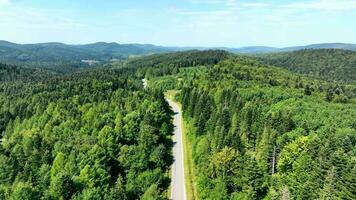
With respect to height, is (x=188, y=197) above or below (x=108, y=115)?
below

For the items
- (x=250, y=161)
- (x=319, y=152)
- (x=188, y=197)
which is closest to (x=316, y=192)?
(x=319, y=152)

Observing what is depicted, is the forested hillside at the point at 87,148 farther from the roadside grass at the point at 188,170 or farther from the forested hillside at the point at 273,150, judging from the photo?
the forested hillside at the point at 273,150

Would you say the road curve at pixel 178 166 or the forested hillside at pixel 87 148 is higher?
the forested hillside at pixel 87 148

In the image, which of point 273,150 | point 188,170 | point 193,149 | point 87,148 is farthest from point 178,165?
point 273,150

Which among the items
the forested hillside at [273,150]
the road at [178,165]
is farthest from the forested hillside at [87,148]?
the forested hillside at [273,150]

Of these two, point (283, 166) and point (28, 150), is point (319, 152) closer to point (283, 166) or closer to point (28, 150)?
point (283, 166)

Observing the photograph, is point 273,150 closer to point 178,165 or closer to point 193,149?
point 178,165

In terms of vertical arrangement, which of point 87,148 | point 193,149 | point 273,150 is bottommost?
point 193,149

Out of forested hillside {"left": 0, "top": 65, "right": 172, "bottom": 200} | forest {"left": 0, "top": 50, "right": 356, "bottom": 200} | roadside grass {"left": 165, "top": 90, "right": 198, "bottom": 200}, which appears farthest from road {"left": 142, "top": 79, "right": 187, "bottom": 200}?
forested hillside {"left": 0, "top": 65, "right": 172, "bottom": 200}
